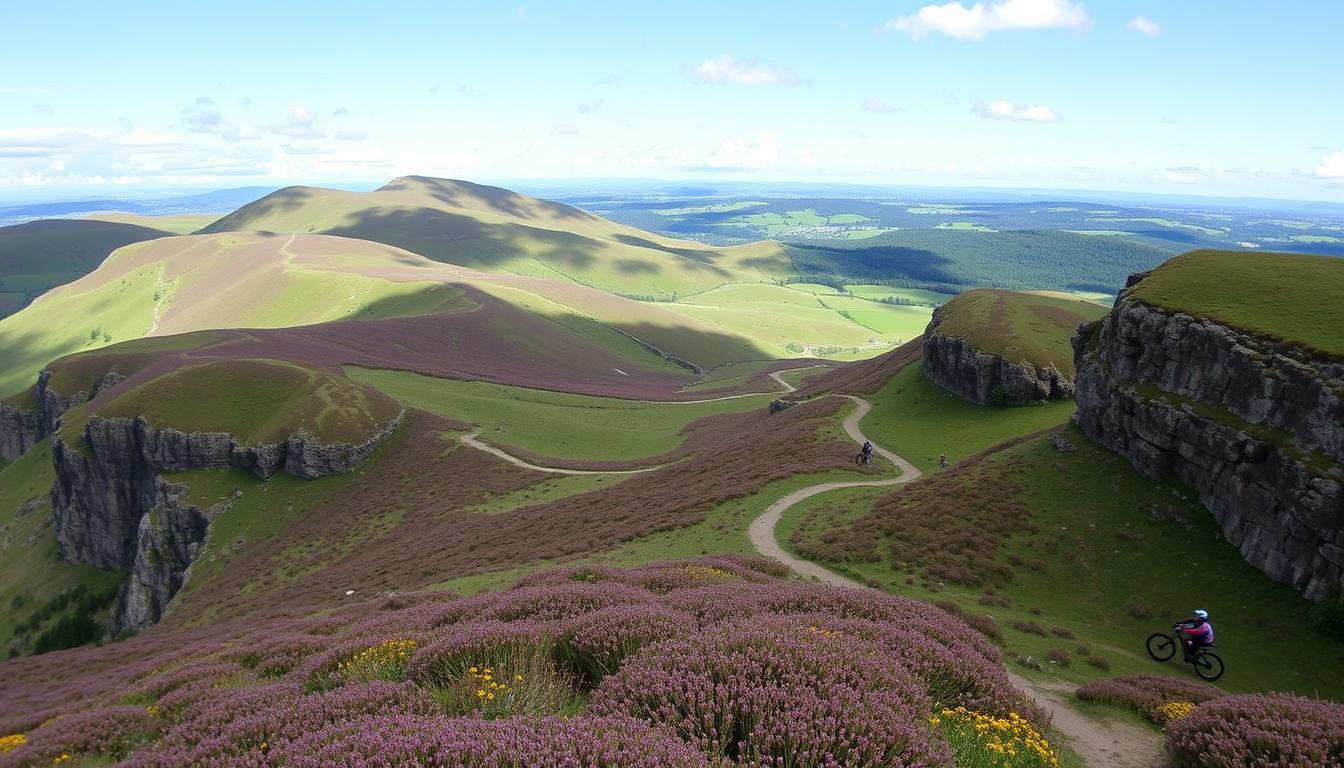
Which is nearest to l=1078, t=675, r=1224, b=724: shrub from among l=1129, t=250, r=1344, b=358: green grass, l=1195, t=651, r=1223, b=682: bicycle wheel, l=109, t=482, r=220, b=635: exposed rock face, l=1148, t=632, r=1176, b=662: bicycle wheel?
l=1195, t=651, r=1223, b=682: bicycle wheel

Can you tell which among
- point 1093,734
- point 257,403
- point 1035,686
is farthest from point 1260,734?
point 257,403

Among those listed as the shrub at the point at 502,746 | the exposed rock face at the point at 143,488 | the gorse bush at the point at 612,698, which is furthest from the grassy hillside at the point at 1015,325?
the exposed rock face at the point at 143,488

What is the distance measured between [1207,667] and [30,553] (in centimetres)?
11488

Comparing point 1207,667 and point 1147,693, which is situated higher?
point 1147,693

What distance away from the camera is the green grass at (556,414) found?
81000mm

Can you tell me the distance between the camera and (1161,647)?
2359 cm

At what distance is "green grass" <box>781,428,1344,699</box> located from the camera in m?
23.3

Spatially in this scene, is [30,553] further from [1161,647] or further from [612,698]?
[1161,647]

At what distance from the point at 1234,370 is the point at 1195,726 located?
1091 inches

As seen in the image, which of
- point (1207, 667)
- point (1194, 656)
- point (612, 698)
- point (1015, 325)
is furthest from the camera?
point (1015, 325)

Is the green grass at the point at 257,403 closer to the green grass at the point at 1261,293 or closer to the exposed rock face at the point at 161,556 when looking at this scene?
the exposed rock face at the point at 161,556

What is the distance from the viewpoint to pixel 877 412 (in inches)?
2655

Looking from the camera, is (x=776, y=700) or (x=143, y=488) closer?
(x=776, y=700)

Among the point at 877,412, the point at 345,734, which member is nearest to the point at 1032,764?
the point at 345,734
